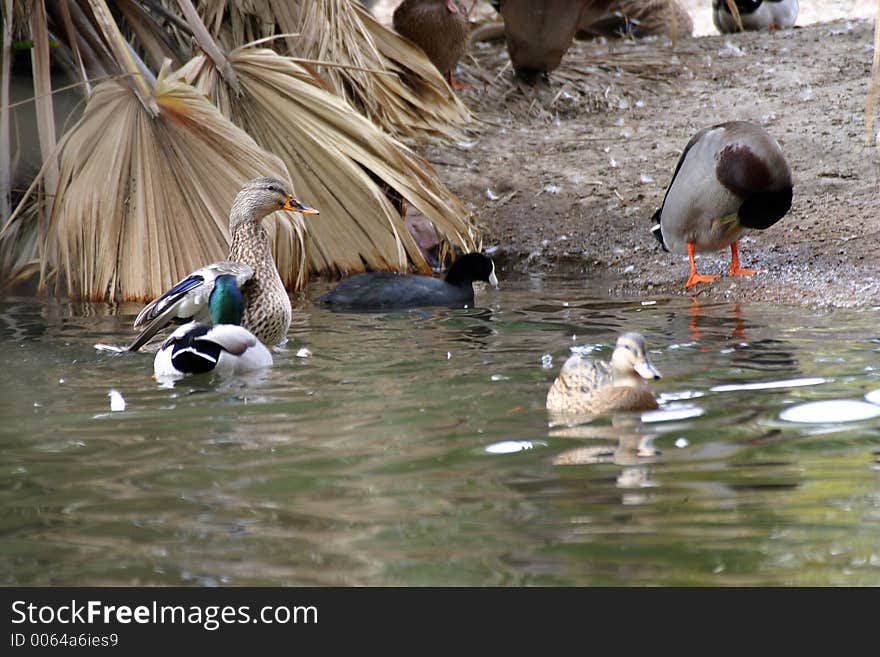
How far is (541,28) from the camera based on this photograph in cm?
1130

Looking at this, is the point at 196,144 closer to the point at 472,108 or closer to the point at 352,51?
the point at 352,51

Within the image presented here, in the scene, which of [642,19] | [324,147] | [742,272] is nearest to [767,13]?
[642,19]

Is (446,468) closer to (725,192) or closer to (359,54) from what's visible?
(725,192)

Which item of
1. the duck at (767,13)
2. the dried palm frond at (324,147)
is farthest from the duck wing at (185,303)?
the duck at (767,13)

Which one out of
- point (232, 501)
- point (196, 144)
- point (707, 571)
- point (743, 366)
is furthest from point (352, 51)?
point (707, 571)

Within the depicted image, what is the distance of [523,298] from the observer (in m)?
7.84

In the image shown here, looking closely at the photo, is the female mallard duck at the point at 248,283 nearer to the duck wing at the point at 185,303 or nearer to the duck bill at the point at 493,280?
the duck wing at the point at 185,303

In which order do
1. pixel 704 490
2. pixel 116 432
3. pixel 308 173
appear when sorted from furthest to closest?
pixel 308 173 → pixel 116 432 → pixel 704 490

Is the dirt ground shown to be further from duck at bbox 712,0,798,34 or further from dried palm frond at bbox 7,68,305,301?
dried palm frond at bbox 7,68,305,301

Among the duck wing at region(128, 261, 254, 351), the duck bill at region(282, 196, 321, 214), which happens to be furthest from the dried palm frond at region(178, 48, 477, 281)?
the duck wing at region(128, 261, 254, 351)

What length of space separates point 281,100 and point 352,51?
1424 mm

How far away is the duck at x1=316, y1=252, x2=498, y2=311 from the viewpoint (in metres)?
7.52

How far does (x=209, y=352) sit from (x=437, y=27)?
21.1 ft

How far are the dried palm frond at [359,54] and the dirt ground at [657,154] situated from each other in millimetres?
382
